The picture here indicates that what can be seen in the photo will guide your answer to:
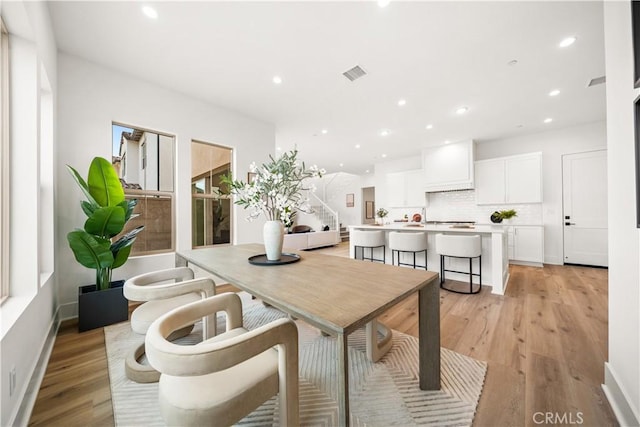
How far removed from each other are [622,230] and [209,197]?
4.37 meters

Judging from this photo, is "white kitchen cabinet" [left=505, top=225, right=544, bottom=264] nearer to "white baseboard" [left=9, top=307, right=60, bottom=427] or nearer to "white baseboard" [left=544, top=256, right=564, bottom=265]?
"white baseboard" [left=544, top=256, right=564, bottom=265]

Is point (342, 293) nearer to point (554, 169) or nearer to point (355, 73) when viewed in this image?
point (355, 73)

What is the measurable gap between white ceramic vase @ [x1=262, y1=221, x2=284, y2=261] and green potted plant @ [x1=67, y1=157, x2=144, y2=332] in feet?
5.09

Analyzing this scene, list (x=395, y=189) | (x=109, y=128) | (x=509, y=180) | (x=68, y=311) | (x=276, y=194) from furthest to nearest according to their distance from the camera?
(x=395, y=189) → (x=509, y=180) → (x=109, y=128) → (x=68, y=311) → (x=276, y=194)

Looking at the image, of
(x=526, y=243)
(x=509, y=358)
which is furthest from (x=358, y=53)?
(x=526, y=243)

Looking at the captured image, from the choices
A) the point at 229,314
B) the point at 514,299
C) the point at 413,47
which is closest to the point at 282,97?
the point at 413,47

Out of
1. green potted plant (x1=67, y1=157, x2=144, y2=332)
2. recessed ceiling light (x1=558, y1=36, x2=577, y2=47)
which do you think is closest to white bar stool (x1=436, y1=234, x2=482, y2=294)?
recessed ceiling light (x1=558, y1=36, x2=577, y2=47)

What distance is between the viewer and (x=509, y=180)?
518 cm

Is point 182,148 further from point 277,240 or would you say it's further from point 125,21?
point 277,240

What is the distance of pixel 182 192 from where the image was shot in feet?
11.4

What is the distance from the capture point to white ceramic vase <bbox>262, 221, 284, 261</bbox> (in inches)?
71.6

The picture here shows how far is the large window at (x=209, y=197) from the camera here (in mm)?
3766

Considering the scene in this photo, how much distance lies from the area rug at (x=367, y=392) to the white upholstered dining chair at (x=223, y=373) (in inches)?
20.0

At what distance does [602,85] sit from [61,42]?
6501mm
